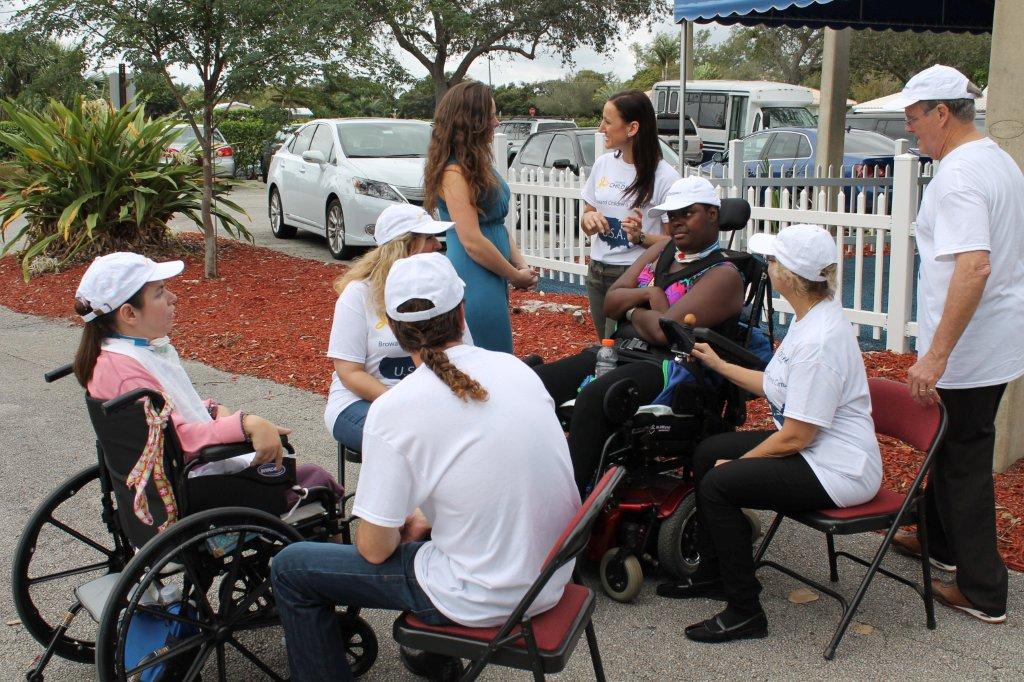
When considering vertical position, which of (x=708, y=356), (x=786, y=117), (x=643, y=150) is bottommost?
(x=708, y=356)

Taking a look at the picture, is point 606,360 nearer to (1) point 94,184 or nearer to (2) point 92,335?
(2) point 92,335

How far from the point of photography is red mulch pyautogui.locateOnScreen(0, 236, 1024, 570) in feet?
16.8

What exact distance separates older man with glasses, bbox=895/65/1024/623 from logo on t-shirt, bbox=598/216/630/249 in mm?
1730

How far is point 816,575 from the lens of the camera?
13.7 ft

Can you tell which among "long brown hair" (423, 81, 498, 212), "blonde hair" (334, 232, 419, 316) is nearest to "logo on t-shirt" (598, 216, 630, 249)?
"long brown hair" (423, 81, 498, 212)

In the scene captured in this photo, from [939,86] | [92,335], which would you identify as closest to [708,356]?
[939,86]

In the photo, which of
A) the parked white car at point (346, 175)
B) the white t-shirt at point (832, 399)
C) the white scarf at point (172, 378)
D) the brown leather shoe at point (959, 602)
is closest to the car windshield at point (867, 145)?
the parked white car at point (346, 175)

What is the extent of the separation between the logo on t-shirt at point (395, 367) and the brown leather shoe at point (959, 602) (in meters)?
2.23

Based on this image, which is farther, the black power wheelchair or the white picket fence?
the white picket fence

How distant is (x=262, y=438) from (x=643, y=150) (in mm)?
2718

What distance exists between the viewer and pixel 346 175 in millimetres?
12453

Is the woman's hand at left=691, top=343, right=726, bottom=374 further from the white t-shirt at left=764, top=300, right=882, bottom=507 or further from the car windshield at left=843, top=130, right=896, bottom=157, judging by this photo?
the car windshield at left=843, top=130, right=896, bottom=157

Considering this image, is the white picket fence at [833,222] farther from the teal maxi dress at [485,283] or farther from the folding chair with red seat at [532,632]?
the folding chair with red seat at [532,632]

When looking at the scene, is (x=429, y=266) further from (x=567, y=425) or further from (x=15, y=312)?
(x=15, y=312)
